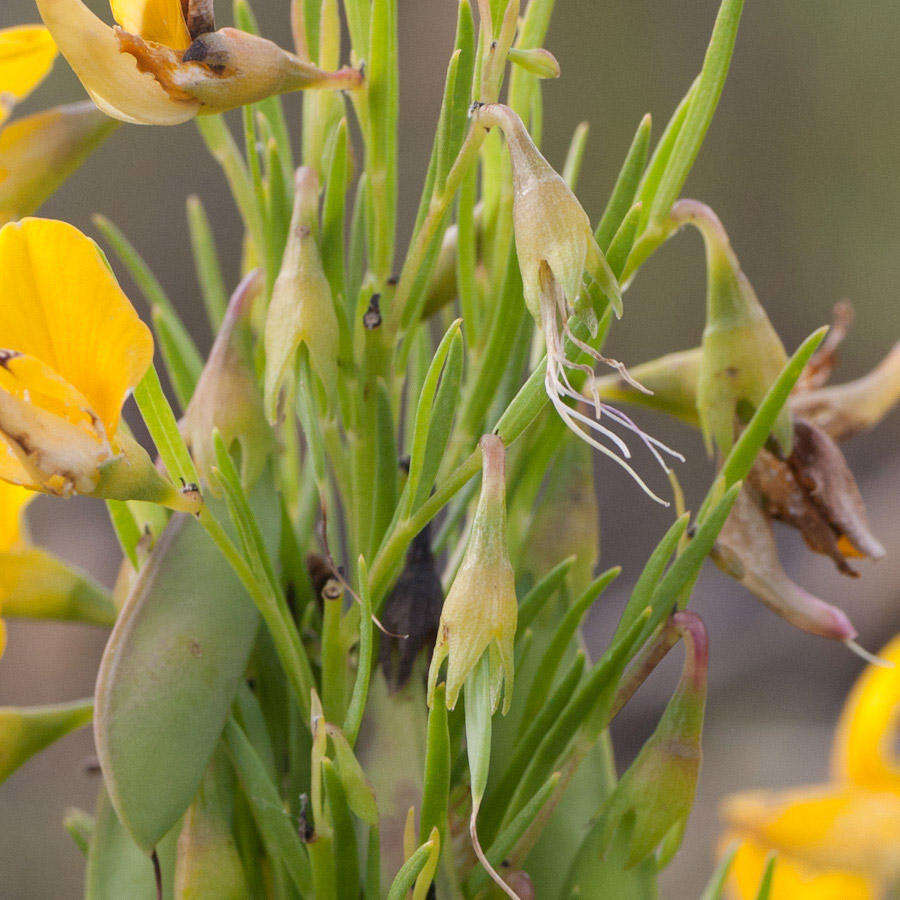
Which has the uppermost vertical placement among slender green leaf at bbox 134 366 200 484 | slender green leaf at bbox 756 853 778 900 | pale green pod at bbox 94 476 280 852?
slender green leaf at bbox 134 366 200 484

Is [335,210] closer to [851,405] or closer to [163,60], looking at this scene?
[163,60]

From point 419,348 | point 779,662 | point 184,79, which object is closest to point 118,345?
point 184,79

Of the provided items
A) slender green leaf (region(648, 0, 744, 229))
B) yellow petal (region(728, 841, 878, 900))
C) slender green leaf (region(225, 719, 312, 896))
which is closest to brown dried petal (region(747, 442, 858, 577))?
slender green leaf (region(648, 0, 744, 229))

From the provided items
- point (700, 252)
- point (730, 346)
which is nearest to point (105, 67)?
point (730, 346)

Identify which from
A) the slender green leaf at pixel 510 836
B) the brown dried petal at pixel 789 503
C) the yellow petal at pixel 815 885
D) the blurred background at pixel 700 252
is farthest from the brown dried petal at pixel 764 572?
the blurred background at pixel 700 252

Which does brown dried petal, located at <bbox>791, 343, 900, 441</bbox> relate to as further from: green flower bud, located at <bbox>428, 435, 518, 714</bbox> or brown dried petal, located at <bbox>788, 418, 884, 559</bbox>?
green flower bud, located at <bbox>428, 435, 518, 714</bbox>

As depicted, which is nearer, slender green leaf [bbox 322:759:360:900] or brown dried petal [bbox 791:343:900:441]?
slender green leaf [bbox 322:759:360:900]
